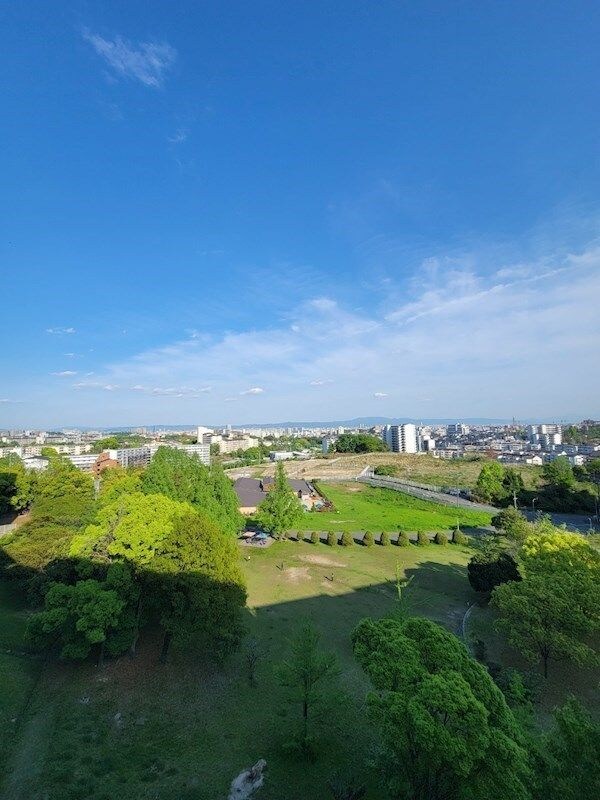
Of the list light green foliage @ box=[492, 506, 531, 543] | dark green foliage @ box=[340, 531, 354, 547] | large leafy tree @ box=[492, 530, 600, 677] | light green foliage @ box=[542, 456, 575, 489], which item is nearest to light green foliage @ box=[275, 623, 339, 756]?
large leafy tree @ box=[492, 530, 600, 677]

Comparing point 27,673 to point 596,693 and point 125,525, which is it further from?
point 596,693

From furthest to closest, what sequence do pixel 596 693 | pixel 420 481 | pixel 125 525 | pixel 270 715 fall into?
1. pixel 420 481
2. pixel 125 525
3. pixel 596 693
4. pixel 270 715

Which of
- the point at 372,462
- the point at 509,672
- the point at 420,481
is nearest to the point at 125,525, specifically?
the point at 509,672

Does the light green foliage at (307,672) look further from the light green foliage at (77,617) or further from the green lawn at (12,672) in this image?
the green lawn at (12,672)

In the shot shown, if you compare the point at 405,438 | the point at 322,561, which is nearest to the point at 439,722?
the point at 322,561

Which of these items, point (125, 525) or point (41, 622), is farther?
point (125, 525)

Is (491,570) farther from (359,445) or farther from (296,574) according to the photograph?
(359,445)

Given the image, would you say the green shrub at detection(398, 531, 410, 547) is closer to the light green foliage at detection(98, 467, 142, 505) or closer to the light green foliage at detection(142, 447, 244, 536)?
the light green foliage at detection(142, 447, 244, 536)
